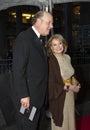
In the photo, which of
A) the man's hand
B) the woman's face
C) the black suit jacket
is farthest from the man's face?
the man's hand

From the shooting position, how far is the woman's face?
414 centimetres

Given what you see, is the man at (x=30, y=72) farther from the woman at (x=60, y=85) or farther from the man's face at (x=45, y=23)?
the woman at (x=60, y=85)

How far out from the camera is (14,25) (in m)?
32.4

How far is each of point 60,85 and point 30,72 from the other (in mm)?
737

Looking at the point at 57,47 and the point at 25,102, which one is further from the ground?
the point at 57,47

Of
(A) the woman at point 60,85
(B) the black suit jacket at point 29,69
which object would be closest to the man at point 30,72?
(B) the black suit jacket at point 29,69

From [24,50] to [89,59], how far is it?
367 inches

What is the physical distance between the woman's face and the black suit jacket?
51cm

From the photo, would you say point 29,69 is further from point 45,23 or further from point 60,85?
point 60,85

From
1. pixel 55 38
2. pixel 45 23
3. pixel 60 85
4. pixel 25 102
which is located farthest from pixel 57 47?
pixel 25 102

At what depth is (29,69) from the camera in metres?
3.55

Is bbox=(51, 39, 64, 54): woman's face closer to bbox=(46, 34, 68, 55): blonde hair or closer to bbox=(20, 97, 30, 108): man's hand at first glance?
bbox=(46, 34, 68, 55): blonde hair

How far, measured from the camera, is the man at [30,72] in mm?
3475

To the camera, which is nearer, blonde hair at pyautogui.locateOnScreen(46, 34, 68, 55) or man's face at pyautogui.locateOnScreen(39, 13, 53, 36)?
man's face at pyautogui.locateOnScreen(39, 13, 53, 36)
